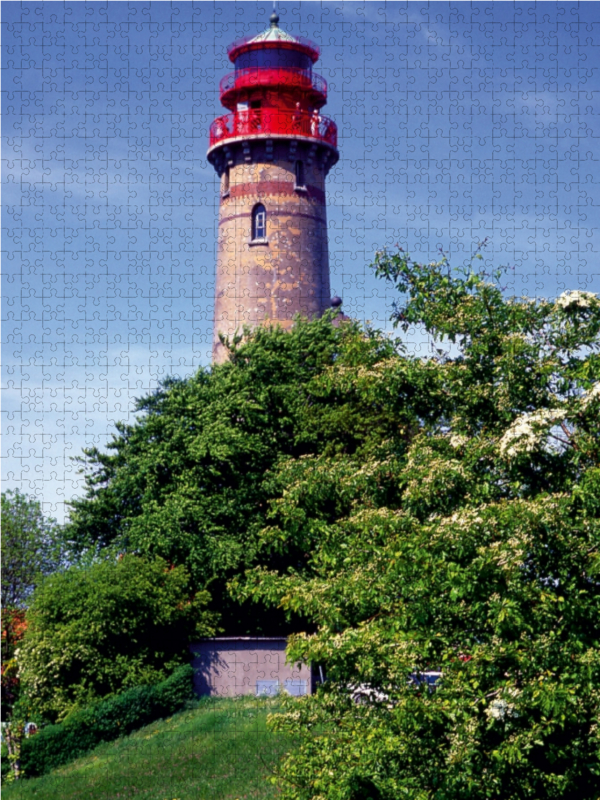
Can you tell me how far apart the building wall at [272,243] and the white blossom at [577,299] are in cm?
3223

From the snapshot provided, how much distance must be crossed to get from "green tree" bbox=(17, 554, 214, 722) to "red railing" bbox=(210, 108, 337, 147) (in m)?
20.9

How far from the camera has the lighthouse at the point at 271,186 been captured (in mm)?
49281

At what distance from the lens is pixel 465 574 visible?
536 inches

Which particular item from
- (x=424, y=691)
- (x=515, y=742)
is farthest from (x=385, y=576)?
(x=515, y=742)

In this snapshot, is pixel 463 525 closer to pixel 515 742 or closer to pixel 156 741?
pixel 515 742

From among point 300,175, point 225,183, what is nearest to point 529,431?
point 300,175

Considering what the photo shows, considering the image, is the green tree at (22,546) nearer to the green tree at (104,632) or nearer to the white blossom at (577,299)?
the green tree at (104,632)

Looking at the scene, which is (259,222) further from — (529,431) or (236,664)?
(529,431)

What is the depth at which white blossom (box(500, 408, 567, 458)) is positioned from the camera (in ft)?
48.1

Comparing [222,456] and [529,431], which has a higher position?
[222,456]

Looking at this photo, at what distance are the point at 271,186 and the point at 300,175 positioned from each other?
1.51 meters

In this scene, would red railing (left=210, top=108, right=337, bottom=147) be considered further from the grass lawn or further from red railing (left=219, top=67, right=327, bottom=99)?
the grass lawn

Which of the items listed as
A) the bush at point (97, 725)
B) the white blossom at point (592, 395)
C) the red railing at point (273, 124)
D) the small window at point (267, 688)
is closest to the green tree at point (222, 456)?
the small window at point (267, 688)

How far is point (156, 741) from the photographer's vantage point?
105 ft
